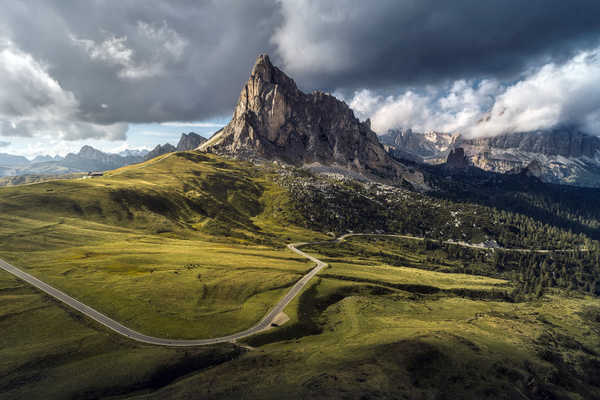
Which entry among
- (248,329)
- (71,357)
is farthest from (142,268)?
(248,329)

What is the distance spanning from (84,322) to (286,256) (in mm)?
107766

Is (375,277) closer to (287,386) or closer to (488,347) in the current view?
(488,347)

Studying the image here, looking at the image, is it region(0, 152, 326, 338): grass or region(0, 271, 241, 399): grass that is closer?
region(0, 271, 241, 399): grass

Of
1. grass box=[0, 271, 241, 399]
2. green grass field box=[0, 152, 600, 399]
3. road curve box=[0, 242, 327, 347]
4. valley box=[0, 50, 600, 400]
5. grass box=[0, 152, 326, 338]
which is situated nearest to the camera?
grass box=[0, 271, 241, 399]

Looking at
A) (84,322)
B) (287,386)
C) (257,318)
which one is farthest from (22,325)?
(287,386)

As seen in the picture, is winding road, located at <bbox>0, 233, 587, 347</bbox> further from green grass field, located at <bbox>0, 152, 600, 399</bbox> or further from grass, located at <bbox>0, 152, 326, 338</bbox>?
green grass field, located at <bbox>0, 152, 600, 399</bbox>

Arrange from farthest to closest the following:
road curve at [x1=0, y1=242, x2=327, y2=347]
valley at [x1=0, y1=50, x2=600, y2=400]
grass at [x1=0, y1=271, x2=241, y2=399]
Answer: road curve at [x1=0, y1=242, x2=327, y2=347] < valley at [x1=0, y1=50, x2=600, y2=400] < grass at [x1=0, y1=271, x2=241, y2=399]

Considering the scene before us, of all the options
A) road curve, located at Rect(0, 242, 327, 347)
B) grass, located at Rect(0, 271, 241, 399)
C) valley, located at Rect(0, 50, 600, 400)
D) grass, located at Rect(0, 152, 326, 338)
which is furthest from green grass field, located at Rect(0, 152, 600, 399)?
road curve, located at Rect(0, 242, 327, 347)

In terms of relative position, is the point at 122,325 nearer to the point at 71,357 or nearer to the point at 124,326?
the point at 124,326

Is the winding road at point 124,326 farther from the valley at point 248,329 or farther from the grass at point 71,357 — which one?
the grass at point 71,357

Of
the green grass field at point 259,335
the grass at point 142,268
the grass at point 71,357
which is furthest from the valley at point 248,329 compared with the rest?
the grass at point 142,268

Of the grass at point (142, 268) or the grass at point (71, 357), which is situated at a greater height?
the grass at point (142, 268)

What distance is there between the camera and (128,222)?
19112 centimetres

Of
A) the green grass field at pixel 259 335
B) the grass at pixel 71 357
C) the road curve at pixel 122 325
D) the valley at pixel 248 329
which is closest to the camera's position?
the grass at pixel 71 357
